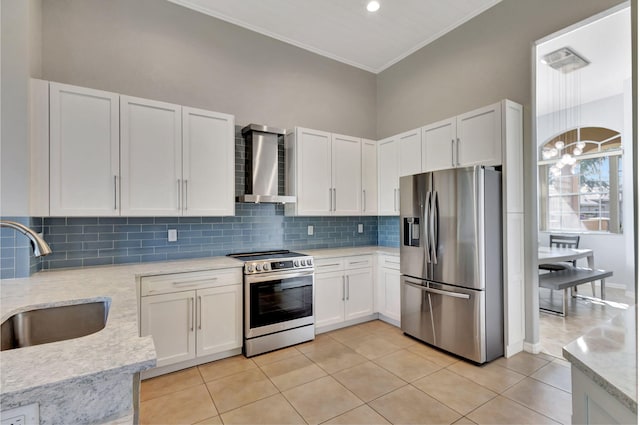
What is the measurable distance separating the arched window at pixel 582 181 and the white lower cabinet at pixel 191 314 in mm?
6239

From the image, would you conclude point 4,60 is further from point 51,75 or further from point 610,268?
point 610,268

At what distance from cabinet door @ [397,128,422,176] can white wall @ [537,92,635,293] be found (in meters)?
4.09

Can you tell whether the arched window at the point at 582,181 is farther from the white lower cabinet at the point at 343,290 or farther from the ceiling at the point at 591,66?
the white lower cabinet at the point at 343,290

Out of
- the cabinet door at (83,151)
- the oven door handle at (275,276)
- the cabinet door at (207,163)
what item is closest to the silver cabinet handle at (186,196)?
the cabinet door at (207,163)

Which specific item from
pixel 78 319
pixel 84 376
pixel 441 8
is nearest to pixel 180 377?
pixel 78 319

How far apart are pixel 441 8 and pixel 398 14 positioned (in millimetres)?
469

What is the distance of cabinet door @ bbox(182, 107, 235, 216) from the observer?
2.89m

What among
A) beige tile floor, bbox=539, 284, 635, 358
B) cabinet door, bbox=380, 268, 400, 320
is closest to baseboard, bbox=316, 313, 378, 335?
cabinet door, bbox=380, 268, 400, 320

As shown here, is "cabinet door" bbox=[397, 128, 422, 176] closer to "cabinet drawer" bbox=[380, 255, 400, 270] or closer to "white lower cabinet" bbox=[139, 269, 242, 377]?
"cabinet drawer" bbox=[380, 255, 400, 270]

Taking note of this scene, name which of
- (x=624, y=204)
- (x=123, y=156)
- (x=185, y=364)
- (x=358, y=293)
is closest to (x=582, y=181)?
(x=624, y=204)

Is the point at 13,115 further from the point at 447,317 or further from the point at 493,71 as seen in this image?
the point at 493,71

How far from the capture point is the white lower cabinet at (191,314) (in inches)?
99.8

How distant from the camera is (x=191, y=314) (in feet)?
8.84

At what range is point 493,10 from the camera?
3.27 m
